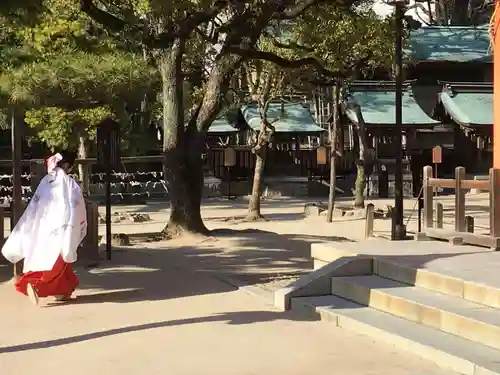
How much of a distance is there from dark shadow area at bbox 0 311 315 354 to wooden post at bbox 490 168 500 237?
9.70 feet

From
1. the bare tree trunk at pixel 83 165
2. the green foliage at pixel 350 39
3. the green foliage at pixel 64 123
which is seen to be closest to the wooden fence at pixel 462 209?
the green foliage at pixel 350 39

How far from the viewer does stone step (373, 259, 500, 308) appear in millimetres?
6872

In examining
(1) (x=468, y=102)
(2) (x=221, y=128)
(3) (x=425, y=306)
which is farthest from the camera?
(2) (x=221, y=128)

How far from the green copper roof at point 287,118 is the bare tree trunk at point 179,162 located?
15672 mm

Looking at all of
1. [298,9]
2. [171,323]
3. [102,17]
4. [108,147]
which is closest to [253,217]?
[298,9]

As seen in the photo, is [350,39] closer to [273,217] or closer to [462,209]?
[273,217]

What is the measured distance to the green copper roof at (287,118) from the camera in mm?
31391

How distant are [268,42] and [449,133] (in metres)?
13.7

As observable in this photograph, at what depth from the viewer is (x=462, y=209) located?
10.3 metres

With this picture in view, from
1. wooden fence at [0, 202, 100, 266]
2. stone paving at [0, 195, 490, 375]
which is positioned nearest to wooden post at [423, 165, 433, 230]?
stone paving at [0, 195, 490, 375]

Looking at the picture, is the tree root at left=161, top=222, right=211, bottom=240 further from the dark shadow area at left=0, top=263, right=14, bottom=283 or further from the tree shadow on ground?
the dark shadow area at left=0, top=263, right=14, bottom=283

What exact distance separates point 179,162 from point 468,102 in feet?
58.7

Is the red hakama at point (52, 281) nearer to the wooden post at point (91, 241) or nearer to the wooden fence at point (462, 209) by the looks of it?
the wooden post at point (91, 241)

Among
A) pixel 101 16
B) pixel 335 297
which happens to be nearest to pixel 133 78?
pixel 101 16
